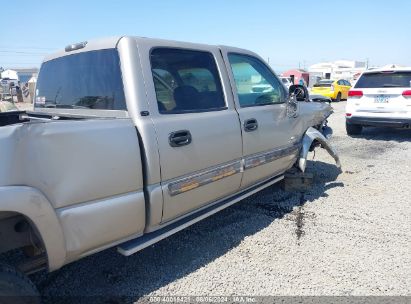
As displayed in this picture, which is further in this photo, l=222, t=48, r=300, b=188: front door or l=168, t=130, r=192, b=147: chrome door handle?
l=222, t=48, r=300, b=188: front door

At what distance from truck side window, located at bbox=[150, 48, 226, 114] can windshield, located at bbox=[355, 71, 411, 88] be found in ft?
23.0

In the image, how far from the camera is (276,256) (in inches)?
133

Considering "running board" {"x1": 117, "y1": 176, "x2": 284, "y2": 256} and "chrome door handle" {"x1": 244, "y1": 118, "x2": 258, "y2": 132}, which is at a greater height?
"chrome door handle" {"x1": 244, "y1": 118, "x2": 258, "y2": 132}

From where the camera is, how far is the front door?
140 inches

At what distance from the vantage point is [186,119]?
2.90 m

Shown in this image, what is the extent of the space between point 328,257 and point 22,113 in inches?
128

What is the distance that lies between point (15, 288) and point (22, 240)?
327 mm

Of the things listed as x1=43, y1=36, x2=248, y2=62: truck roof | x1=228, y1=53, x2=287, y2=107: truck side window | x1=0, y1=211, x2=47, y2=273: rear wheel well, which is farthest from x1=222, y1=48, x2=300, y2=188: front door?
x1=0, y1=211, x2=47, y2=273: rear wheel well

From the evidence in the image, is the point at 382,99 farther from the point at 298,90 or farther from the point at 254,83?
the point at 254,83

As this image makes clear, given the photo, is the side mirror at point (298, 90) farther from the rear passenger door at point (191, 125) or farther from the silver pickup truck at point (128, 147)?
the rear passenger door at point (191, 125)

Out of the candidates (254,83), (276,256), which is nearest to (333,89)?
(254,83)

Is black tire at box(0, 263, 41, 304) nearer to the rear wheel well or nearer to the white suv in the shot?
the rear wheel well

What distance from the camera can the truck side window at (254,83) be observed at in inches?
143

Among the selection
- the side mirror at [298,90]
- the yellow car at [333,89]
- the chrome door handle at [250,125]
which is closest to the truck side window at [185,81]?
the chrome door handle at [250,125]
